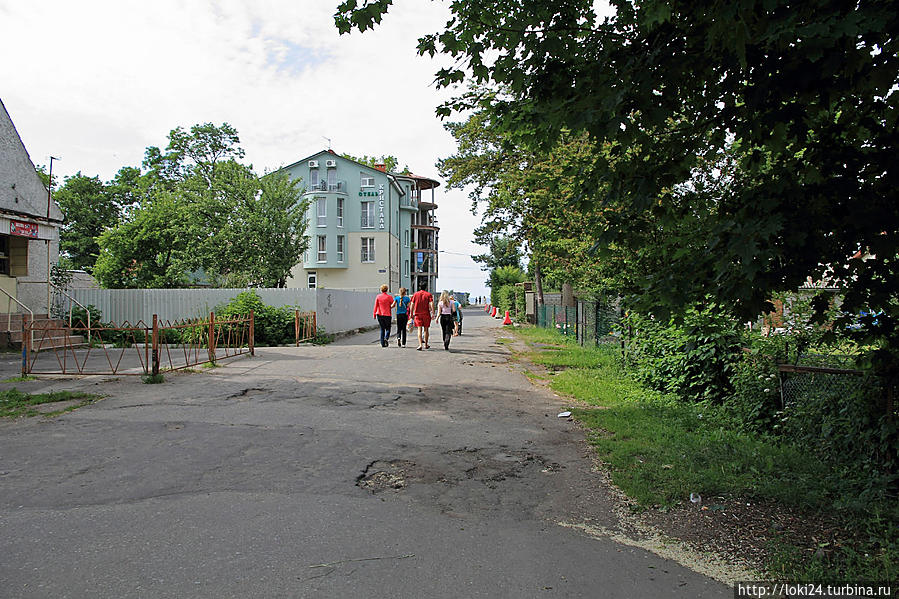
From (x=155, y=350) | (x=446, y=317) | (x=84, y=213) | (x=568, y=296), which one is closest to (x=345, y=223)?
(x=84, y=213)

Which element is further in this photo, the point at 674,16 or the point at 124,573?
the point at 674,16

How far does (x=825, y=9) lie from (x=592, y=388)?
24.8 feet

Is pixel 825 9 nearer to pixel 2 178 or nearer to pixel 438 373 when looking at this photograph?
pixel 438 373

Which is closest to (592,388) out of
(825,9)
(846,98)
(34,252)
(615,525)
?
(615,525)

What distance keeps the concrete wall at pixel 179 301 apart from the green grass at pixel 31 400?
12.3 metres

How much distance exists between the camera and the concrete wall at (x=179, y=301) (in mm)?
21922

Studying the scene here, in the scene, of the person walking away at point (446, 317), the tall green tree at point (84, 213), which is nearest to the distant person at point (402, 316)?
the person walking away at point (446, 317)

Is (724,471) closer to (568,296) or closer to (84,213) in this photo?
(568,296)

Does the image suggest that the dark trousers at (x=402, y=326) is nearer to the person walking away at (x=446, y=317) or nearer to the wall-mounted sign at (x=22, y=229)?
the person walking away at (x=446, y=317)

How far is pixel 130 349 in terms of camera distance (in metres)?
17.8

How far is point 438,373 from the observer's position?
12344mm

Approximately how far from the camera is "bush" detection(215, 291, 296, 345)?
19547mm

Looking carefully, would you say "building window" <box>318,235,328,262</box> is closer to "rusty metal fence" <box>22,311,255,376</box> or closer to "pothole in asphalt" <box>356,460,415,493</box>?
"rusty metal fence" <box>22,311,255,376</box>

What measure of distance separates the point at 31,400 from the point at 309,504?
6.37m
